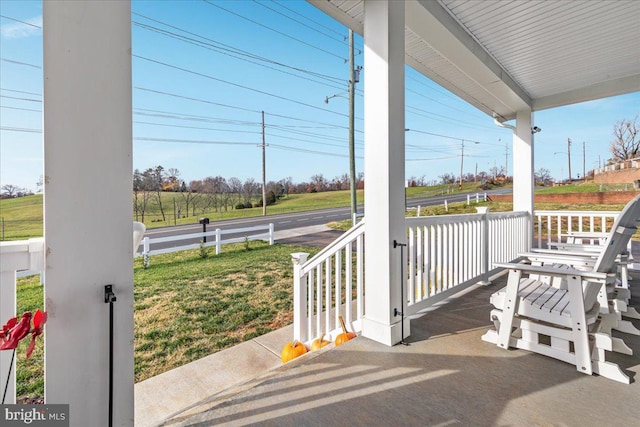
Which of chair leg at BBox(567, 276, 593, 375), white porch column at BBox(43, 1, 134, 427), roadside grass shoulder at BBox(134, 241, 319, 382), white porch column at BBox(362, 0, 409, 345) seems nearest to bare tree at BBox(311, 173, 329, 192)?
roadside grass shoulder at BBox(134, 241, 319, 382)

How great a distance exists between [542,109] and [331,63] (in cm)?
853

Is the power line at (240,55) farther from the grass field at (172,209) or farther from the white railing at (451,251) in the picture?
the white railing at (451,251)

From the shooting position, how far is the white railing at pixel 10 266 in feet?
3.34

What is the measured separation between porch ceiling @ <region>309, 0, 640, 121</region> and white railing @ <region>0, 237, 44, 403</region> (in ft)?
7.71

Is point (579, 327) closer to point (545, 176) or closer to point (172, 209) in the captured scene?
point (172, 209)

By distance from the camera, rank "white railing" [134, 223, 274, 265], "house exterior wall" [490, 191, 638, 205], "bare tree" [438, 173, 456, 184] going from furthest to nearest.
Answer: "bare tree" [438, 173, 456, 184], "house exterior wall" [490, 191, 638, 205], "white railing" [134, 223, 274, 265]

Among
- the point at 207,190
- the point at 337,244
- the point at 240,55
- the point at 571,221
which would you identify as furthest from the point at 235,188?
the point at 337,244

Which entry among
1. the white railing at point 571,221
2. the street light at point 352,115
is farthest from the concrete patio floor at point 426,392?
the street light at point 352,115

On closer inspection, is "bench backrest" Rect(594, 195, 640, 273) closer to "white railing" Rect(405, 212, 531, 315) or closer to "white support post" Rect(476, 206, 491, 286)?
"white railing" Rect(405, 212, 531, 315)

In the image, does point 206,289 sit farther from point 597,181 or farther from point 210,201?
point 597,181

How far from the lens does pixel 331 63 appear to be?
11.4m

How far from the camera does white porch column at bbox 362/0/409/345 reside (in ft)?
6.85

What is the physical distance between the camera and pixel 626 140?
10078mm

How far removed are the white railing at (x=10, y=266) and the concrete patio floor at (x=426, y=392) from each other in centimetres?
67
